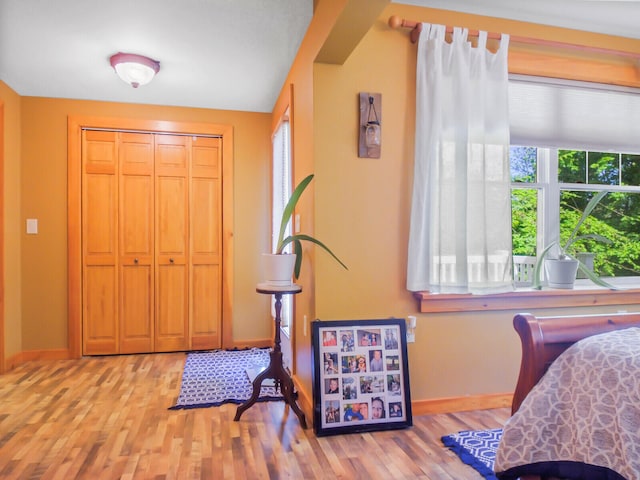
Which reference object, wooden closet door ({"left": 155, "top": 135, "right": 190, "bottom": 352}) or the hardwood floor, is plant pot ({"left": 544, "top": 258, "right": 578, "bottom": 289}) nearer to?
the hardwood floor

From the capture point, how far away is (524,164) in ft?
9.80

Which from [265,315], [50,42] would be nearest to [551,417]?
[265,315]

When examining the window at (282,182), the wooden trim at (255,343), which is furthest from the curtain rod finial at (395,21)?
the wooden trim at (255,343)

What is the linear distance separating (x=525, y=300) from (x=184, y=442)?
7.24 feet

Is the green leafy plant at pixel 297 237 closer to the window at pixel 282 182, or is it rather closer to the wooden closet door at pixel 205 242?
the window at pixel 282 182

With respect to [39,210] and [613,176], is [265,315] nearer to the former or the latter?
[39,210]

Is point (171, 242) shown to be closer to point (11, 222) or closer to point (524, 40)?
point (11, 222)

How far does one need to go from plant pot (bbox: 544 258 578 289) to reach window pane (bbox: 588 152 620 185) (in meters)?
0.76

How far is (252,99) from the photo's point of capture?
13.1 feet

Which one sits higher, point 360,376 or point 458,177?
point 458,177

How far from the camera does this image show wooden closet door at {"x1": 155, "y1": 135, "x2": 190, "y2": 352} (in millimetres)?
4141

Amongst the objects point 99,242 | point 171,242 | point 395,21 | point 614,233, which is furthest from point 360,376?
point 99,242

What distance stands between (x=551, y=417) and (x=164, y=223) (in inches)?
144

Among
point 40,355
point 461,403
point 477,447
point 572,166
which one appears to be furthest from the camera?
point 40,355
